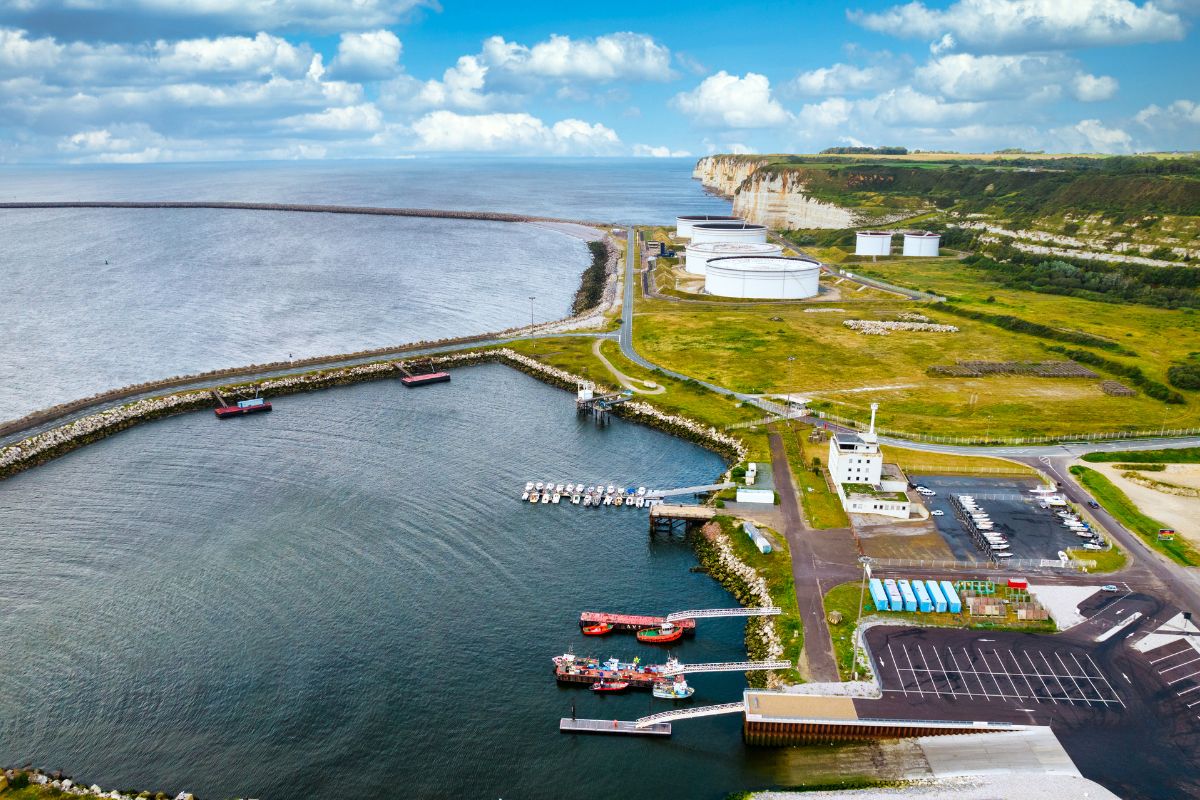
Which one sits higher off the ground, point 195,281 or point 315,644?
point 195,281

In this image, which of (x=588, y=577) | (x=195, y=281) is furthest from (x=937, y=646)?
(x=195, y=281)

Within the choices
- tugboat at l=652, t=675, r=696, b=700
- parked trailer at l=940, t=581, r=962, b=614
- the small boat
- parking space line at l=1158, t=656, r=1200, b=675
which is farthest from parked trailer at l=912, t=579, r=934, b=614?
the small boat

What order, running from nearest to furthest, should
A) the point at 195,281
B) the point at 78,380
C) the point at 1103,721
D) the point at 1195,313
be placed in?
1. the point at 1103,721
2. the point at 78,380
3. the point at 1195,313
4. the point at 195,281

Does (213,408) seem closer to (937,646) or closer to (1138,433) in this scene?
(937,646)

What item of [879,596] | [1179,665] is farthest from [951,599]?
[1179,665]

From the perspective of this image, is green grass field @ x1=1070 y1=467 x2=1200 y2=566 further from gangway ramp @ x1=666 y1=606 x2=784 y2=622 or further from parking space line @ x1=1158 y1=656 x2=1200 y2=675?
gangway ramp @ x1=666 y1=606 x2=784 y2=622

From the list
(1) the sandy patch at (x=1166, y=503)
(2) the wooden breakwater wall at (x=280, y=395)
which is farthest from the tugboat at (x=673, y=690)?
(1) the sandy patch at (x=1166, y=503)

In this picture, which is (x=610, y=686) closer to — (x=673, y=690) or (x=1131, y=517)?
(x=673, y=690)
